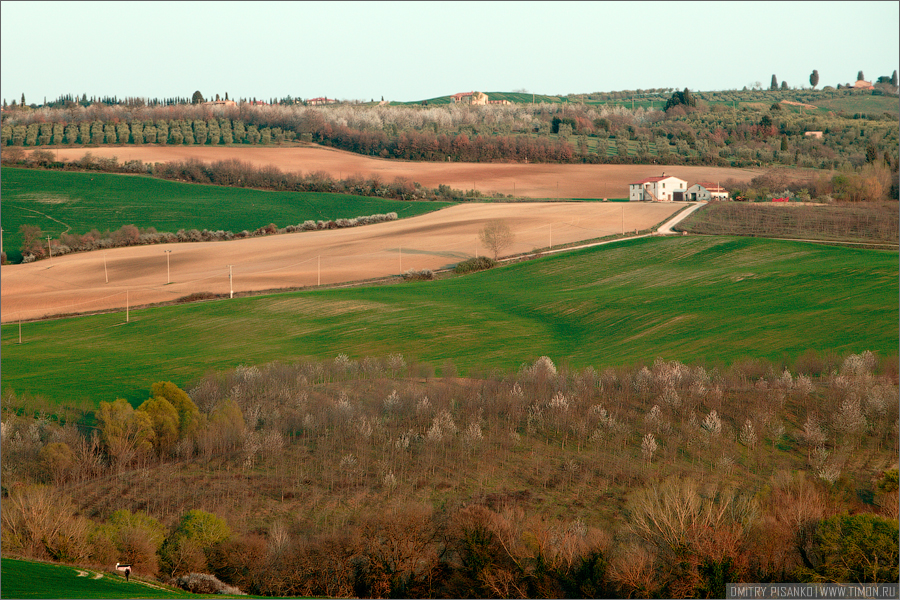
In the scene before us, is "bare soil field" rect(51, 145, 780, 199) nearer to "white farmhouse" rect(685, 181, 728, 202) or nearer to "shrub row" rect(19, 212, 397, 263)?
"white farmhouse" rect(685, 181, 728, 202)

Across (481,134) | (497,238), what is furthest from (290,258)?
(481,134)

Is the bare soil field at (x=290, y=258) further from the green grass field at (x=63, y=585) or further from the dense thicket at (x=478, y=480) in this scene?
the green grass field at (x=63, y=585)

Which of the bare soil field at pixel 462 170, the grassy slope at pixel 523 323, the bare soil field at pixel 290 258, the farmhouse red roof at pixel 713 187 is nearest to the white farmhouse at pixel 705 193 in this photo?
the farmhouse red roof at pixel 713 187

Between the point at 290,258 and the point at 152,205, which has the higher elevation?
the point at 152,205

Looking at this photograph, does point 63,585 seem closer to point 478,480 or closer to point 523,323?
point 478,480

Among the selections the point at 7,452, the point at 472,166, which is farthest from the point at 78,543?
the point at 472,166

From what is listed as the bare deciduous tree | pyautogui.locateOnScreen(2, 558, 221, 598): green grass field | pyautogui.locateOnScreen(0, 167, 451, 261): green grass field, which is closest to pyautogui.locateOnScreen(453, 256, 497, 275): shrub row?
the bare deciduous tree
